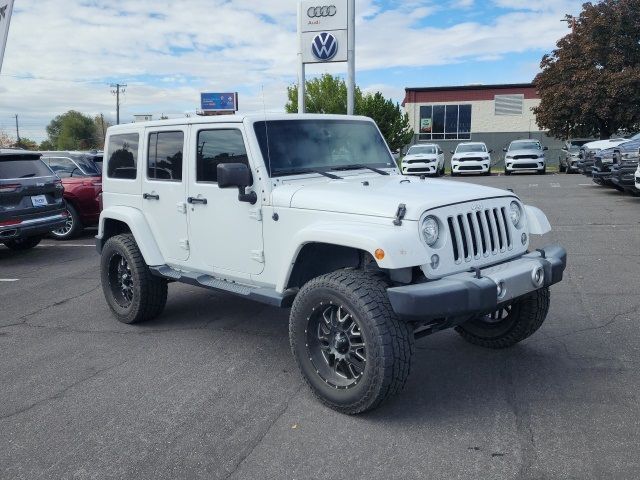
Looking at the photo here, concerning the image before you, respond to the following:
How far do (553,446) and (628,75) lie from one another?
31.6 meters

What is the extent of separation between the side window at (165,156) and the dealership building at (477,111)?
141 feet

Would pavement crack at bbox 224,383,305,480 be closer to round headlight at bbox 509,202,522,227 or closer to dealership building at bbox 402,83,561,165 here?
round headlight at bbox 509,202,522,227

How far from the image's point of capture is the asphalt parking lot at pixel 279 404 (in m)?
3.21

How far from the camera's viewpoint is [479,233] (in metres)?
3.93

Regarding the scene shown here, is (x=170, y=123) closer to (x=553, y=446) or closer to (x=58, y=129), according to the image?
(x=553, y=446)

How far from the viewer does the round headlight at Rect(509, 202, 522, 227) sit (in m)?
4.32

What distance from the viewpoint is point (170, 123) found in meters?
5.23

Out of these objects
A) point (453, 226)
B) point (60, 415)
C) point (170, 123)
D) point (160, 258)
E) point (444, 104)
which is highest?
point (444, 104)

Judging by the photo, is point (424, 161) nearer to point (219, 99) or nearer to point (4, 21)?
point (4, 21)

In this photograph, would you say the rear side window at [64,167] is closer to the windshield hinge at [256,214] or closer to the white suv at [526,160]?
the windshield hinge at [256,214]

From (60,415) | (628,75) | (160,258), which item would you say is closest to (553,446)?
(60,415)

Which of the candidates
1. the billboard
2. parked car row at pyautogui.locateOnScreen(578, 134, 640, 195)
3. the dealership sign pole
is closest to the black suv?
the dealership sign pole

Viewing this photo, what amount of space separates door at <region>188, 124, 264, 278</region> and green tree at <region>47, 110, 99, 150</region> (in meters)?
87.7

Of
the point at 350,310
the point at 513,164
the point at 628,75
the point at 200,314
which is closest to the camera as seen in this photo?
the point at 350,310
